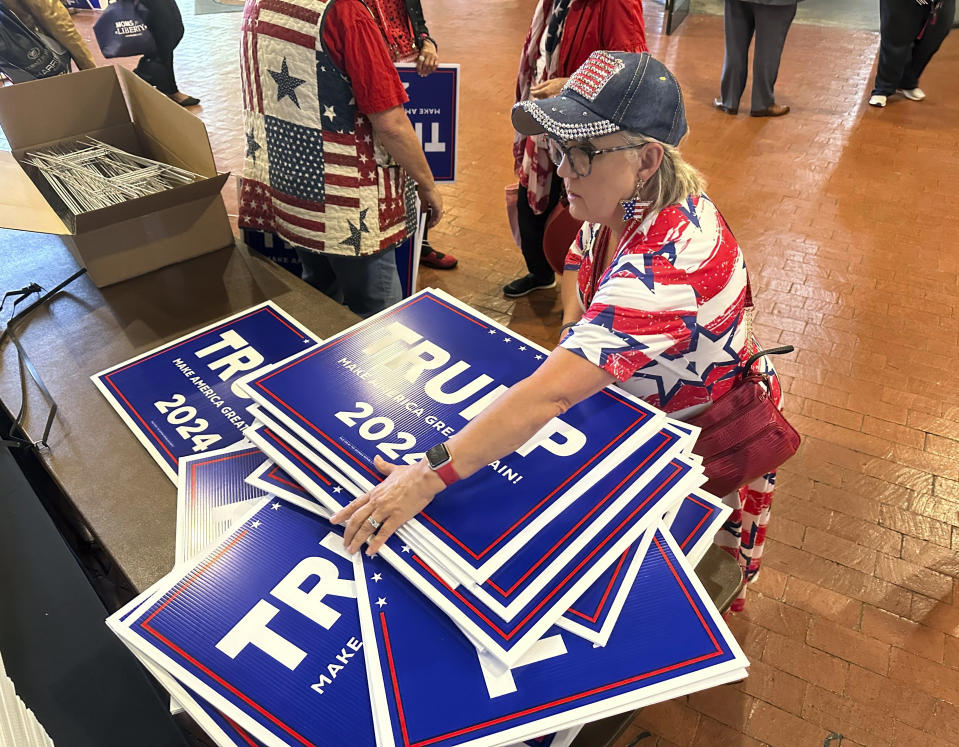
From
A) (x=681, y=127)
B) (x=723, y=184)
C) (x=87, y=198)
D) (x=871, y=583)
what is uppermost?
(x=681, y=127)

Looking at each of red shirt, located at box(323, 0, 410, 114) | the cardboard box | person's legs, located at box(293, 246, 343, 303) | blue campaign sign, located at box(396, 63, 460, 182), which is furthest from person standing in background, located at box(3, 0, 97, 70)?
red shirt, located at box(323, 0, 410, 114)

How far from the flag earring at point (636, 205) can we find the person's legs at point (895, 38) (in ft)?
18.7

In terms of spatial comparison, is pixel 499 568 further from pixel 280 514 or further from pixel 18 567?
pixel 18 567

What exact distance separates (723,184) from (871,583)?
3099mm

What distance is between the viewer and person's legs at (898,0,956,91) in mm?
5199

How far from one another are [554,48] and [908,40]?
15.7 feet

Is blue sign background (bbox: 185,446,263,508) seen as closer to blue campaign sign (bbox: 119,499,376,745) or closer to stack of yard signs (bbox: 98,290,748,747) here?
stack of yard signs (bbox: 98,290,748,747)

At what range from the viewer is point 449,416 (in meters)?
1.19

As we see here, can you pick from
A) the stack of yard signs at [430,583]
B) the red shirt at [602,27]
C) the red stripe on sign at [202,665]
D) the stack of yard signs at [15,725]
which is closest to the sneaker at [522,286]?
the red shirt at [602,27]

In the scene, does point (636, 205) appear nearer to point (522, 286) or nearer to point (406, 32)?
point (406, 32)

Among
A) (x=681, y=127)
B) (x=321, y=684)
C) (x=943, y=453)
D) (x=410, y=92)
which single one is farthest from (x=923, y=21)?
(x=321, y=684)

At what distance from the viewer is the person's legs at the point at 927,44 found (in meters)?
5.20

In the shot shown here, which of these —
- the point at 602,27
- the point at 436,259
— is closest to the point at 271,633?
the point at 602,27

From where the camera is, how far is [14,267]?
5.94 feet
